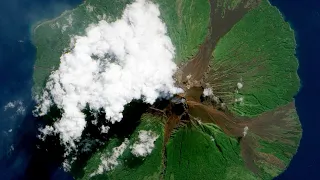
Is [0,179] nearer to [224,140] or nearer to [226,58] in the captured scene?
[224,140]

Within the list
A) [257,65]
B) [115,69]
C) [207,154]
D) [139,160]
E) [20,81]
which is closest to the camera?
[115,69]

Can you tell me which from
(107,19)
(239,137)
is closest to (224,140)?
(239,137)

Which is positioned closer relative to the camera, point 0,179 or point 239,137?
point 239,137

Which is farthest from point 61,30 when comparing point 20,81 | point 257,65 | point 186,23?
point 257,65

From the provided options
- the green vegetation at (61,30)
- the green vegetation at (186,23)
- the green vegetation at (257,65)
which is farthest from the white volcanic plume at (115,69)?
the green vegetation at (257,65)

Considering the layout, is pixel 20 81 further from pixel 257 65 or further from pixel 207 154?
pixel 257 65

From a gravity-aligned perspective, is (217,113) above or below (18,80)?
below
